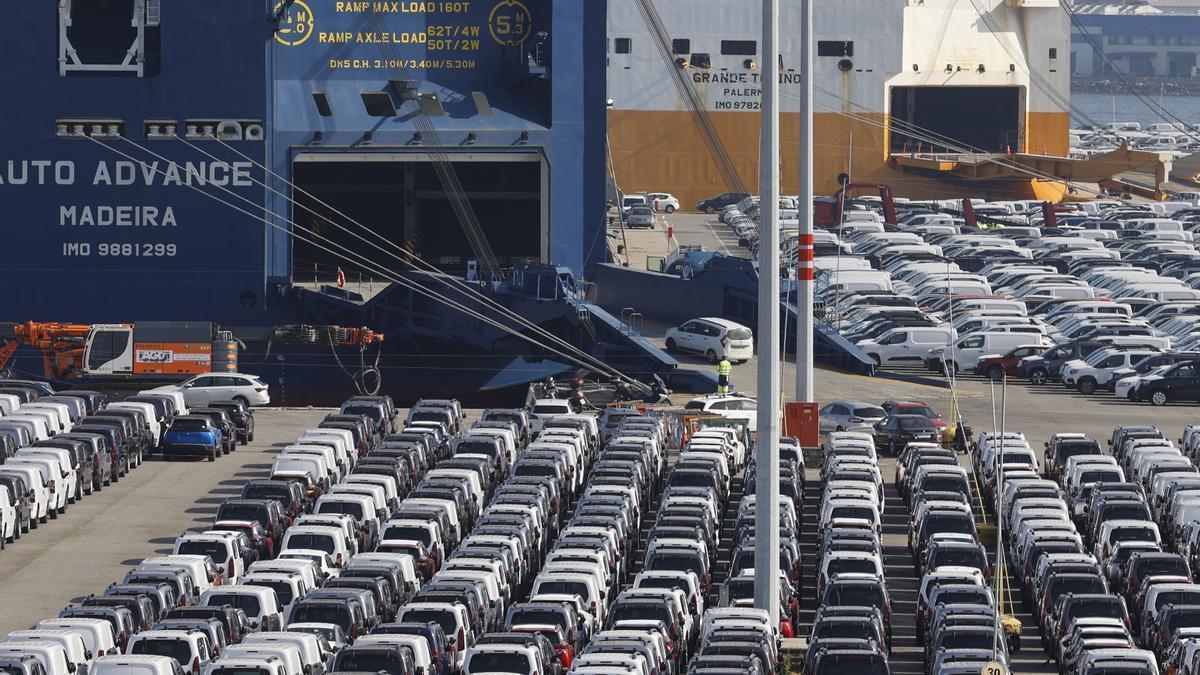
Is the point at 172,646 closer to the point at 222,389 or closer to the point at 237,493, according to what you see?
the point at 237,493

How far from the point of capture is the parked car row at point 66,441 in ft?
141

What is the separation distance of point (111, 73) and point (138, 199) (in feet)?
10.5

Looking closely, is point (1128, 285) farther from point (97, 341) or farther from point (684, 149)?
point (684, 149)

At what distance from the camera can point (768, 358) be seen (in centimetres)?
3272

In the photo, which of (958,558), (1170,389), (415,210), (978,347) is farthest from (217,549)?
(415,210)

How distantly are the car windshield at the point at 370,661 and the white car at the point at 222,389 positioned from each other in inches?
1029

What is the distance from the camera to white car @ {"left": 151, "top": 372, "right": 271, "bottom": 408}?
55719mm

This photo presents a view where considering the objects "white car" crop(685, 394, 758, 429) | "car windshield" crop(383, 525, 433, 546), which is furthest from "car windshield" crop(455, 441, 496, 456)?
"car windshield" crop(383, 525, 433, 546)

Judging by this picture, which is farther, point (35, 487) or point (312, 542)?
point (35, 487)

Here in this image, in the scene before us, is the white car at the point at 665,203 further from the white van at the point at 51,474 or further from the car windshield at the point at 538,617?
the car windshield at the point at 538,617

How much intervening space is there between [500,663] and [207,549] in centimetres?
901

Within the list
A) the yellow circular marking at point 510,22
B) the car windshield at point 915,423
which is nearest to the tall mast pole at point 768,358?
the car windshield at point 915,423

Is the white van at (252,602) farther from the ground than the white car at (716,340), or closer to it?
closer to it

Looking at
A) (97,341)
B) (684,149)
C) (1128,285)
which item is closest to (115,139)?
(97,341)
